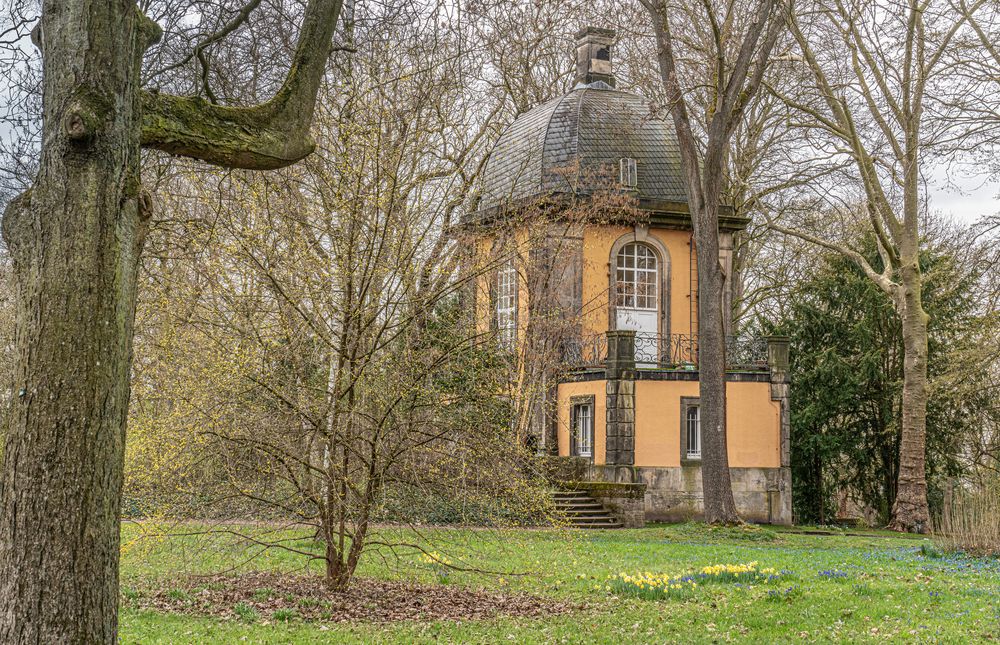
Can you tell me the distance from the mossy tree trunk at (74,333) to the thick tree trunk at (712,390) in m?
15.6

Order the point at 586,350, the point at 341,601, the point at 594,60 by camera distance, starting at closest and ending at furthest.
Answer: the point at 341,601 < the point at 586,350 < the point at 594,60

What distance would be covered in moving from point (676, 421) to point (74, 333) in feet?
69.6

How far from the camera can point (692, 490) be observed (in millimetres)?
24797

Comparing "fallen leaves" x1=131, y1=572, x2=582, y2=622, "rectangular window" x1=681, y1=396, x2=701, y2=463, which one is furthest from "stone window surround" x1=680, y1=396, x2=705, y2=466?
"fallen leaves" x1=131, y1=572, x2=582, y2=622

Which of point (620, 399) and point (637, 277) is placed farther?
point (637, 277)

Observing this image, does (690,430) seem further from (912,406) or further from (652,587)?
(652,587)

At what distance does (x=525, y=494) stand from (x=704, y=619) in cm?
195

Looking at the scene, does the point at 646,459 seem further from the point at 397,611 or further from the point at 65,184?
the point at 65,184

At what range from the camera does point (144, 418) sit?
9.17m

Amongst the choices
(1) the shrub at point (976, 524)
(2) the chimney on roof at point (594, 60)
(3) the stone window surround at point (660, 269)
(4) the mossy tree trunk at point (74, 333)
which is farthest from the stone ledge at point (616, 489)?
(4) the mossy tree trunk at point (74, 333)

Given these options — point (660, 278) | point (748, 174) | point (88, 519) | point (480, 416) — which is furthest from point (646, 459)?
point (88, 519)

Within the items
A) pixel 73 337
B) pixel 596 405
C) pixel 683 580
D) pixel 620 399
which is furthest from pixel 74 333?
pixel 596 405

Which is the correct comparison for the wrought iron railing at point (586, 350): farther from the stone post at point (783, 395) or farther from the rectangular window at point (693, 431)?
the stone post at point (783, 395)

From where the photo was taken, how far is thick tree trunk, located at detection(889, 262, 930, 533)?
24516 millimetres
